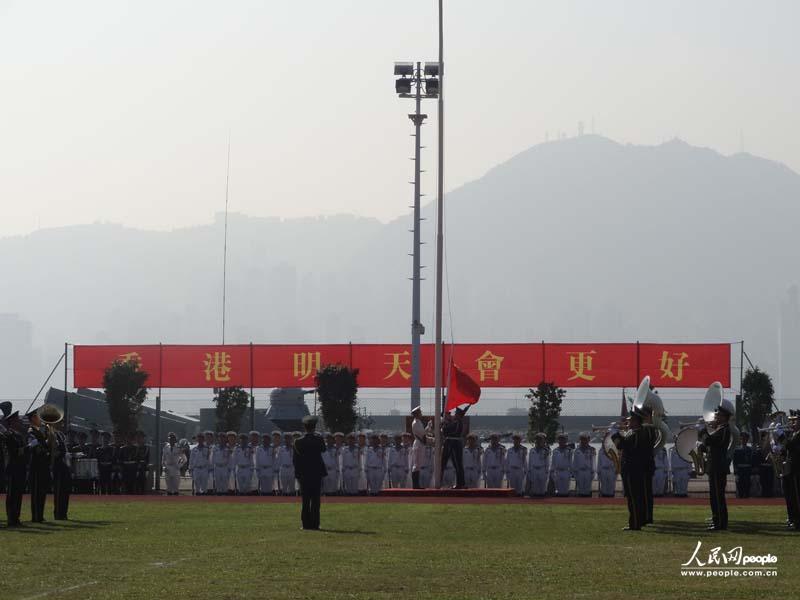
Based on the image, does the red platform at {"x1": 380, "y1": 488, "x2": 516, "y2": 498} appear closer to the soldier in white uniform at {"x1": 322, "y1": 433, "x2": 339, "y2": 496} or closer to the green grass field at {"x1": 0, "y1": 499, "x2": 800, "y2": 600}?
the soldier in white uniform at {"x1": 322, "y1": 433, "x2": 339, "y2": 496}

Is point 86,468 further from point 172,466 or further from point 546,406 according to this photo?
point 546,406

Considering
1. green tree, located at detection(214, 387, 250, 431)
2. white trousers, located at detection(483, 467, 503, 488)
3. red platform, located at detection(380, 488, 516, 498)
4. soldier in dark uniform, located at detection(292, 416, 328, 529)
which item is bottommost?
red platform, located at detection(380, 488, 516, 498)

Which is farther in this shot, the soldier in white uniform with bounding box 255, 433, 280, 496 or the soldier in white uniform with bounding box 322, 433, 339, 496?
the soldier in white uniform with bounding box 255, 433, 280, 496

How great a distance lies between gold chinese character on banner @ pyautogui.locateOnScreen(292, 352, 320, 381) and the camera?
3634 centimetres

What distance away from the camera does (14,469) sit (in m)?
21.0

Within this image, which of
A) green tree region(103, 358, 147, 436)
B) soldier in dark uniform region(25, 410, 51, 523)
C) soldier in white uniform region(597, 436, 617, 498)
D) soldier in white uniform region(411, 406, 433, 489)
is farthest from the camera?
green tree region(103, 358, 147, 436)

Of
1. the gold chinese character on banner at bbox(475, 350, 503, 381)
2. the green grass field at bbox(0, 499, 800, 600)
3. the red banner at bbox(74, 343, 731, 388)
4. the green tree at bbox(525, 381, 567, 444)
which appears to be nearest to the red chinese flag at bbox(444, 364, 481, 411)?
the red banner at bbox(74, 343, 731, 388)

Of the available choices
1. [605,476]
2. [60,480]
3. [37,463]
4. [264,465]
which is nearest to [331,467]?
[264,465]

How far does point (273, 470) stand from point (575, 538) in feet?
A: 56.0

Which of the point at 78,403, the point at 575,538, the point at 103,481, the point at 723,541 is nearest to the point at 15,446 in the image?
the point at 575,538

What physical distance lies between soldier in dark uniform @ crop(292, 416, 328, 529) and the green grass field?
360 mm

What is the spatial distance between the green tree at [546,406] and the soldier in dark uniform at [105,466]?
1039 cm

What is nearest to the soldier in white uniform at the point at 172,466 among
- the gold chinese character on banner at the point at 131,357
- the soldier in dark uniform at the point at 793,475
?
the gold chinese character on banner at the point at 131,357

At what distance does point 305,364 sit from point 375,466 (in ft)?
12.6
